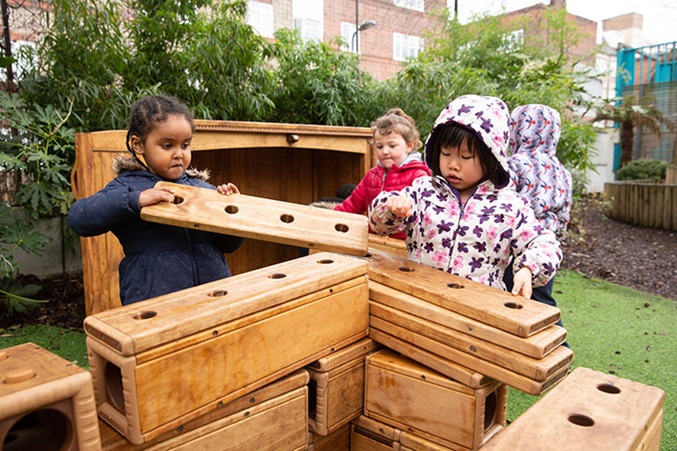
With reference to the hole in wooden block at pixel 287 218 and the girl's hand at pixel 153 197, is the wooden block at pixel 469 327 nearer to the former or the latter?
the hole in wooden block at pixel 287 218

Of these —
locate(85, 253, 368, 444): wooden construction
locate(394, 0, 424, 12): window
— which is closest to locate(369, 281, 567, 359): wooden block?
locate(85, 253, 368, 444): wooden construction

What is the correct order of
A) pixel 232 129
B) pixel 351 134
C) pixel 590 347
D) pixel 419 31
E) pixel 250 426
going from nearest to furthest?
pixel 250 426
pixel 232 129
pixel 590 347
pixel 351 134
pixel 419 31

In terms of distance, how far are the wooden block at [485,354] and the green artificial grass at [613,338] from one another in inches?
63.6

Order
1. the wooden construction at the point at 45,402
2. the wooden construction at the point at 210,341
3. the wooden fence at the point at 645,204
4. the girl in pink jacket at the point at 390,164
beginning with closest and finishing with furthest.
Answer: the wooden construction at the point at 45,402, the wooden construction at the point at 210,341, the girl in pink jacket at the point at 390,164, the wooden fence at the point at 645,204

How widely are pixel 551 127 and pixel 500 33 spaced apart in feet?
20.0

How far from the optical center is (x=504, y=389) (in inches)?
73.2

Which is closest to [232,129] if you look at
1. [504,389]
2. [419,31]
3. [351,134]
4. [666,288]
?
[351,134]

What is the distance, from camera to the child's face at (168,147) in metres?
2.06

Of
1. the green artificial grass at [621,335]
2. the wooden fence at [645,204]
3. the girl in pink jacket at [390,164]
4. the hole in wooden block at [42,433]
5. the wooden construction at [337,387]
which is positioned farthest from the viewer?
the wooden fence at [645,204]

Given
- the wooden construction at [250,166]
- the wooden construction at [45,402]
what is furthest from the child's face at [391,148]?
the wooden construction at [45,402]

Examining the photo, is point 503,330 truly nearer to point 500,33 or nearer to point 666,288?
point 666,288

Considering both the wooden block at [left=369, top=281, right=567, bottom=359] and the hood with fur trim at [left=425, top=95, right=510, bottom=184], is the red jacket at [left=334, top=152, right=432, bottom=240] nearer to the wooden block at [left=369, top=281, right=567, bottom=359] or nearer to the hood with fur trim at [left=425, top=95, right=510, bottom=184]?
the hood with fur trim at [left=425, top=95, right=510, bottom=184]

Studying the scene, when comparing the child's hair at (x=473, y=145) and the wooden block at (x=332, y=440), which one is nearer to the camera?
the wooden block at (x=332, y=440)

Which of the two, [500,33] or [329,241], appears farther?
[500,33]
